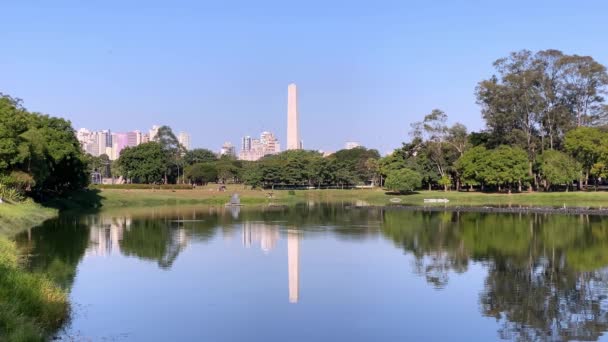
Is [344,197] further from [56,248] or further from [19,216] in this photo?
[56,248]

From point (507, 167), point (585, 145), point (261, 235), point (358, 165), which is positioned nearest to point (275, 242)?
point (261, 235)

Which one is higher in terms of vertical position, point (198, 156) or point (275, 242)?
point (198, 156)

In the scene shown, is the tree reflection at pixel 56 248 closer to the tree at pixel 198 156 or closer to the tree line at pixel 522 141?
the tree line at pixel 522 141

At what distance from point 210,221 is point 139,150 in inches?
2158

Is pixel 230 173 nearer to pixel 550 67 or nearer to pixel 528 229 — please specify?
pixel 550 67

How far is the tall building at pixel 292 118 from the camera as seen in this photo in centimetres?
16651

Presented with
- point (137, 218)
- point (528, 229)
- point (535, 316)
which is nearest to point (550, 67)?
point (528, 229)

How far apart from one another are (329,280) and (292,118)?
143 m

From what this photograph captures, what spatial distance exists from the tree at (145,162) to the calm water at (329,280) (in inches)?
2208

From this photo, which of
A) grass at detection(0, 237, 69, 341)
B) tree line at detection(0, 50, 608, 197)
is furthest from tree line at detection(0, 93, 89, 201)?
grass at detection(0, 237, 69, 341)

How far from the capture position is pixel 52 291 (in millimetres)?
18656

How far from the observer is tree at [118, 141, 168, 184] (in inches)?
4087

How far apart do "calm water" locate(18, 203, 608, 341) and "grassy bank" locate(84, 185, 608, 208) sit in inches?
1007

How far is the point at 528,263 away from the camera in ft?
98.8
